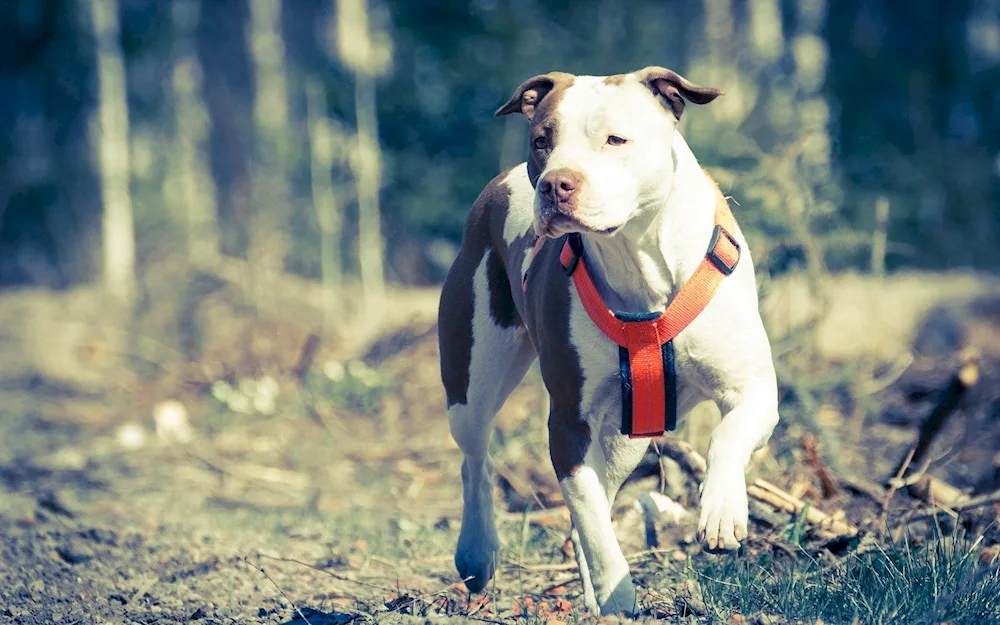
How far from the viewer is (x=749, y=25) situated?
62.6 ft

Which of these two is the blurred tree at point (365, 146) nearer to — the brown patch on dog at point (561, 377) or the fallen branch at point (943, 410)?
the fallen branch at point (943, 410)

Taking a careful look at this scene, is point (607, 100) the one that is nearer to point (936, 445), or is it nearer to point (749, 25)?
point (936, 445)

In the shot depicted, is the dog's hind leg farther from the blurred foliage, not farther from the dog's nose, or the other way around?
the blurred foliage

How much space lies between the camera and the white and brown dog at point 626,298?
123 inches

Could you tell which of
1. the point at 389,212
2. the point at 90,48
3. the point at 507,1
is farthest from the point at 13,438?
the point at 90,48

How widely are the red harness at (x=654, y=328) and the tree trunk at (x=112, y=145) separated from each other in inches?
620

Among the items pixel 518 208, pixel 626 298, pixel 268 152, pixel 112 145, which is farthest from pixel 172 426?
pixel 268 152

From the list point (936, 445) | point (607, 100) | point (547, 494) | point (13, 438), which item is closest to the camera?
point (607, 100)

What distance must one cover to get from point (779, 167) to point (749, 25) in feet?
47.1

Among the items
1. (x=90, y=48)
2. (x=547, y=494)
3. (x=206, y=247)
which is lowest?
(x=206, y=247)

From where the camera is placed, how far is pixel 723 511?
3070 mm

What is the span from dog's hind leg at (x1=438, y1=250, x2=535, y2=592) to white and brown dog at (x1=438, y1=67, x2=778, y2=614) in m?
0.40

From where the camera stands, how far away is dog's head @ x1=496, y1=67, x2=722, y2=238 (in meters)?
3.05

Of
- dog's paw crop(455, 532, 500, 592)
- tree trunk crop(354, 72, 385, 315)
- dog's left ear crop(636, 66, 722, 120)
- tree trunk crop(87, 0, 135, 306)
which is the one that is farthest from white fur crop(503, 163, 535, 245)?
tree trunk crop(87, 0, 135, 306)
